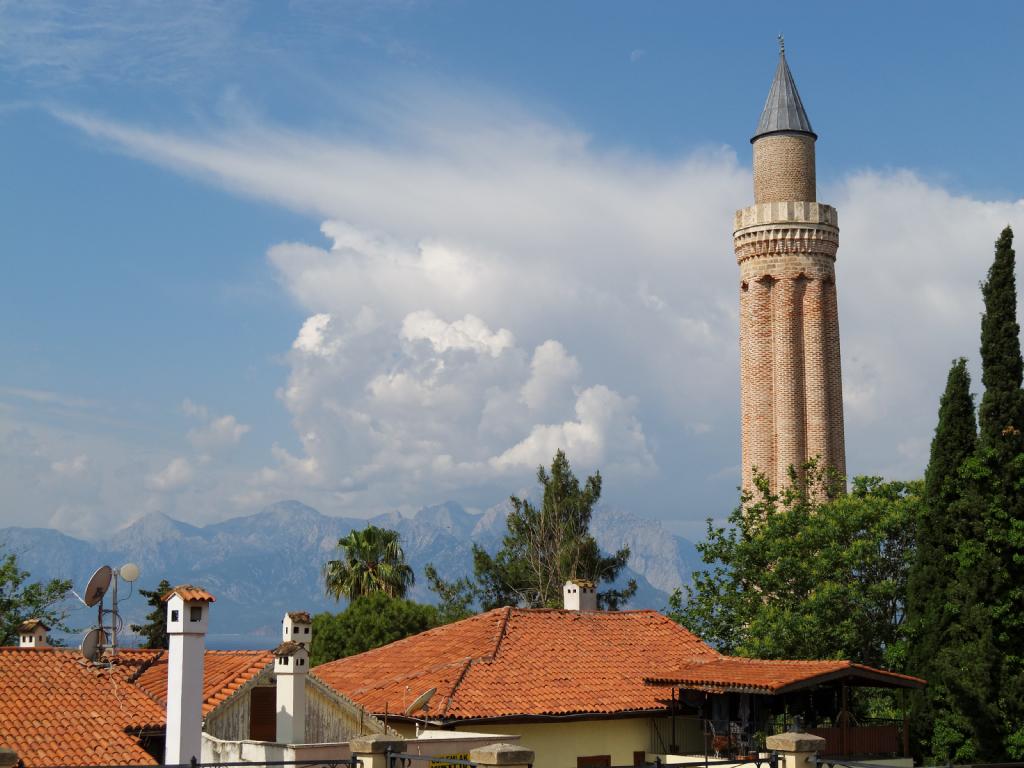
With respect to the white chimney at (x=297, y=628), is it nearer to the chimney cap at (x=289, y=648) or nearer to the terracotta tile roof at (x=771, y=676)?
the chimney cap at (x=289, y=648)

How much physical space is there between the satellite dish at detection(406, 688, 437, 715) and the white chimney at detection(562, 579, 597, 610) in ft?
29.9

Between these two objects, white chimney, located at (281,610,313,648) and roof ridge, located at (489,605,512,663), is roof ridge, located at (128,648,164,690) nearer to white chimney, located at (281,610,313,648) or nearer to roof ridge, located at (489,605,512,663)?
white chimney, located at (281,610,313,648)

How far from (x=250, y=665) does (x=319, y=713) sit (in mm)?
1740

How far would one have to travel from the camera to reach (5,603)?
139 ft

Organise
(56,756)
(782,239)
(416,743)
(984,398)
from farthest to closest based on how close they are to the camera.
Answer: (782,239) → (984,398) → (416,743) → (56,756)

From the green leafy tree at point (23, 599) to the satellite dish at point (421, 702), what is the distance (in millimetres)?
18981

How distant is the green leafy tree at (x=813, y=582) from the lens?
36906 millimetres

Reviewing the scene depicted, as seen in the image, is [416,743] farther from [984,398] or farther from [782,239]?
[782,239]

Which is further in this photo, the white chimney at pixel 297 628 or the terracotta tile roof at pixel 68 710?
the white chimney at pixel 297 628

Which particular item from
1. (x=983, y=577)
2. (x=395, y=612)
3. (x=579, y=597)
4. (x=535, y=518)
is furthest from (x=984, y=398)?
(x=535, y=518)

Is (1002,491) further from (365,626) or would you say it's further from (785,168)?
(785,168)

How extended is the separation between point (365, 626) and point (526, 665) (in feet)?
65.6

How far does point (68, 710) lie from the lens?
2252 centimetres

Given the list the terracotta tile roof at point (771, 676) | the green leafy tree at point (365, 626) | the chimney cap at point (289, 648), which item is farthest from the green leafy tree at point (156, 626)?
the chimney cap at point (289, 648)
